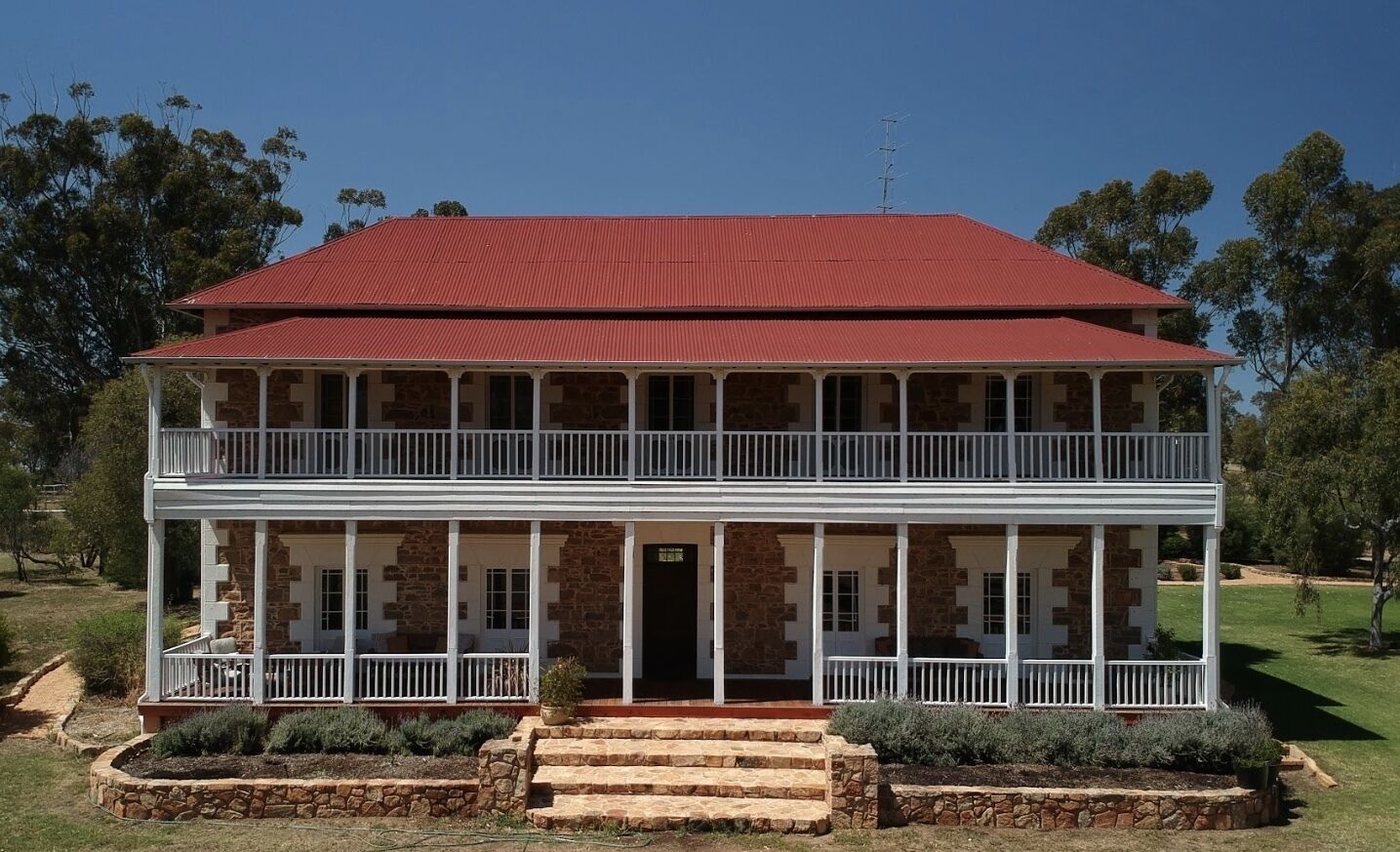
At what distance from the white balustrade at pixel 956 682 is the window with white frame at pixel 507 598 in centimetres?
653

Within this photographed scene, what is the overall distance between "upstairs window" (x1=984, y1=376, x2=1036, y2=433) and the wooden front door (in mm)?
5584

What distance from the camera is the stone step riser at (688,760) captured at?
13.4 meters

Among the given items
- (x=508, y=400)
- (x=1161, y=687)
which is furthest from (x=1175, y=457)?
(x=508, y=400)

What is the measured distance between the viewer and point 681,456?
16.7m

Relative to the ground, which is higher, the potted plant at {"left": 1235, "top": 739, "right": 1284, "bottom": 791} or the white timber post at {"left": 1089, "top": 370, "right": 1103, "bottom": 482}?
the white timber post at {"left": 1089, "top": 370, "right": 1103, "bottom": 482}

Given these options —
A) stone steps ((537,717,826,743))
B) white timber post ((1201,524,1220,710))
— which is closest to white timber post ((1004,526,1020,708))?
white timber post ((1201,524,1220,710))

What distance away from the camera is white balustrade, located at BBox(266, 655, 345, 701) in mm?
14953

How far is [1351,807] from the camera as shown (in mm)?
12797

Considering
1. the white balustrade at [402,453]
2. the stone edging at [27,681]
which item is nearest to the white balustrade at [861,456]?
the white balustrade at [402,453]

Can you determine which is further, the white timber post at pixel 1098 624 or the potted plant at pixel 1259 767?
the white timber post at pixel 1098 624

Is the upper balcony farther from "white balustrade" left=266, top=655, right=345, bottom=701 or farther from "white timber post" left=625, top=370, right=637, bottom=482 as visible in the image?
"white balustrade" left=266, top=655, right=345, bottom=701

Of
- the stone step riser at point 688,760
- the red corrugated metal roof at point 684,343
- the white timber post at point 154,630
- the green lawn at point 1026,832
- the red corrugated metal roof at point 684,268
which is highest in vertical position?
the red corrugated metal roof at point 684,268

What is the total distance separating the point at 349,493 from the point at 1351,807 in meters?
14.4

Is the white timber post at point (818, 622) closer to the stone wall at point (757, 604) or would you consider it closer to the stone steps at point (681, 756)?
the stone steps at point (681, 756)
